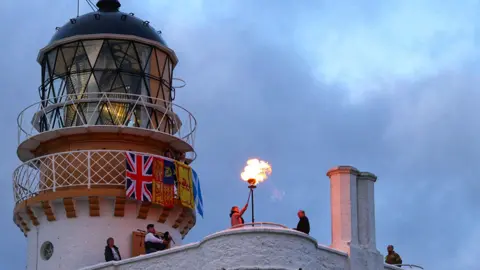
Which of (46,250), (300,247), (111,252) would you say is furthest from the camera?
(46,250)

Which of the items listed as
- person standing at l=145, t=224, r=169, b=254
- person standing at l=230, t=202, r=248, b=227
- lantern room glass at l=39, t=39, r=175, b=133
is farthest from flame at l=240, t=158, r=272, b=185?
lantern room glass at l=39, t=39, r=175, b=133

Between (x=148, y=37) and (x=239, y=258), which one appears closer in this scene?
(x=239, y=258)

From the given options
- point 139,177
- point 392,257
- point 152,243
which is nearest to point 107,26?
point 139,177

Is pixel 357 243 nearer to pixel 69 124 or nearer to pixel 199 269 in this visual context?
pixel 199 269

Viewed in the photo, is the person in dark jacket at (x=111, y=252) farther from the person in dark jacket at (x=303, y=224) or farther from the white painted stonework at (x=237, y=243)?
the person in dark jacket at (x=303, y=224)

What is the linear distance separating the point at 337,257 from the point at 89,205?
9.28 metres

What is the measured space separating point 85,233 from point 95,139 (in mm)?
2926

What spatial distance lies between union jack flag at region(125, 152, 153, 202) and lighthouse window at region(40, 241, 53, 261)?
2.94 metres

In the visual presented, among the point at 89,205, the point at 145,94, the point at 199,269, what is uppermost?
the point at 145,94

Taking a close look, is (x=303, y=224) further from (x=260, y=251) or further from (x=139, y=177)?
(x=139, y=177)

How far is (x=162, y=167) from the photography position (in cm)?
5134

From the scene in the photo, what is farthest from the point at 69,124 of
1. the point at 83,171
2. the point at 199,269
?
the point at 199,269

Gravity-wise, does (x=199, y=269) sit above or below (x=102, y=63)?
below

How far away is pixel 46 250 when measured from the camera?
168ft
